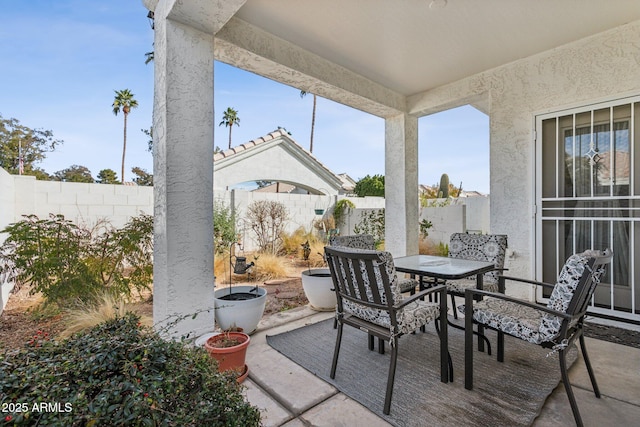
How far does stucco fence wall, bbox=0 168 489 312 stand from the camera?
15.8 ft

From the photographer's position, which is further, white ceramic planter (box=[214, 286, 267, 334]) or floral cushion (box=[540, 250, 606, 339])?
white ceramic planter (box=[214, 286, 267, 334])

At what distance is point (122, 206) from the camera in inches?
235

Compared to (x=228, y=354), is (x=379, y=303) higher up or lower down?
higher up

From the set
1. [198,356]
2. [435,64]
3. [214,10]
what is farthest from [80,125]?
[198,356]

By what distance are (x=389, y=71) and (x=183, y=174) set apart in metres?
3.33

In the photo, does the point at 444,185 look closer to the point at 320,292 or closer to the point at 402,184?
the point at 402,184

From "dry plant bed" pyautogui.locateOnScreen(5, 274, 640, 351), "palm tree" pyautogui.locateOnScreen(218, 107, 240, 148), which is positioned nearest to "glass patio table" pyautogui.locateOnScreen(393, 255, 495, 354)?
"dry plant bed" pyautogui.locateOnScreen(5, 274, 640, 351)

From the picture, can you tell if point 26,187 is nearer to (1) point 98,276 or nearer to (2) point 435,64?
(1) point 98,276

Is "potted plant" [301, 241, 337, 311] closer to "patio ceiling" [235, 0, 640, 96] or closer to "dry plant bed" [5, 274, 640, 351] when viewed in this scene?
"dry plant bed" [5, 274, 640, 351]

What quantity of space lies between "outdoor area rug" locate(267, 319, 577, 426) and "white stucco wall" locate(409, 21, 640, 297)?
1.88 m

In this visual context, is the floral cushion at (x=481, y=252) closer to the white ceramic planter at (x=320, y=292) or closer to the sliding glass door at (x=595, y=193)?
the sliding glass door at (x=595, y=193)

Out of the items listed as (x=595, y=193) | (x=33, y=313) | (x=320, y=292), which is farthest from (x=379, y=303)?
(x=33, y=313)

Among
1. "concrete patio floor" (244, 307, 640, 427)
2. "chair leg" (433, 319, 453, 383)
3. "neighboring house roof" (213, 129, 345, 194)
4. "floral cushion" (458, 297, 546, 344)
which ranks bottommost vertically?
"concrete patio floor" (244, 307, 640, 427)

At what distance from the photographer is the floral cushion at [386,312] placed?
6.77 feet
